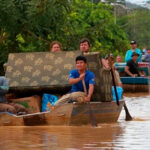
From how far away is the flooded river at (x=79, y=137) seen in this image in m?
9.18

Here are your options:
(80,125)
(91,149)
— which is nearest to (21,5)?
(80,125)

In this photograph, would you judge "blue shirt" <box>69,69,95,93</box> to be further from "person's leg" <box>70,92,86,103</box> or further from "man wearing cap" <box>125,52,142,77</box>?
"man wearing cap" <box>125,52,142,77</box>

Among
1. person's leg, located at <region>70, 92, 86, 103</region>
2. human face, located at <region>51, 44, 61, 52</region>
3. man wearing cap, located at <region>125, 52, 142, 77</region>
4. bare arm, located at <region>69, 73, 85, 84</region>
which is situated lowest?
man wearing cap, located at <region>125, 52, 142, 77</region>

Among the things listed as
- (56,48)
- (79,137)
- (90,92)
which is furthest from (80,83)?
(79,137)

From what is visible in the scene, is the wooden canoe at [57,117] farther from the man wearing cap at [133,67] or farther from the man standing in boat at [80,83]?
the man wearing cap at [133,67]

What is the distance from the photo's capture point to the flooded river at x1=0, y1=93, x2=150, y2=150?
9180 mm

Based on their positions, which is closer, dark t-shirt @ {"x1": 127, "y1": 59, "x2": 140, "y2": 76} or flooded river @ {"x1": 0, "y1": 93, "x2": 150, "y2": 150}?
→ flooded river @ {"x1": 0, "y1": 93, "x2": 150, "y2": 150}

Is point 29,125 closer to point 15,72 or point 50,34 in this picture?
point 15,72

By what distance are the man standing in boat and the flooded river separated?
20.2 inches

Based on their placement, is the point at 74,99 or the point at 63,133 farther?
the point at 74,99

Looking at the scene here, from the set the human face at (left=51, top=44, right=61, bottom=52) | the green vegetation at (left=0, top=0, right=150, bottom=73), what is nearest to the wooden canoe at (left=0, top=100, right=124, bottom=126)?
the human face at (left=51, top=44, right=61, bottom=52)

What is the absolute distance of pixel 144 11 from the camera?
77625 millimetres

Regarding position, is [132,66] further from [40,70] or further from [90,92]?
[90,92]

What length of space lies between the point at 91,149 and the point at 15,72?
4.73m
